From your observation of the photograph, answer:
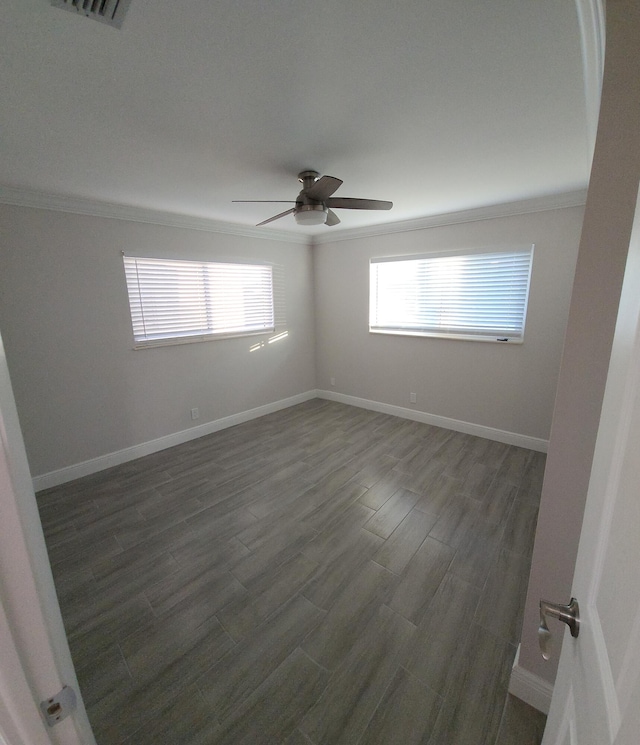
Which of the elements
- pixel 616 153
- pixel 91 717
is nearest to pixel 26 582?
pixel 91 717

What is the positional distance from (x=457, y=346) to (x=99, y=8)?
3602mm

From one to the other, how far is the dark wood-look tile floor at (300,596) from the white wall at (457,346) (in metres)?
0.66

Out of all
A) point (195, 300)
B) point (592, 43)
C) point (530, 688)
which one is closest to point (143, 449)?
point (195, 300)

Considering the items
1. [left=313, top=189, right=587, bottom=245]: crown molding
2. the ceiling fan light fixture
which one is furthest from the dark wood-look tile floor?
[left=313, top=189, right=587, bottom=245]: crown molding

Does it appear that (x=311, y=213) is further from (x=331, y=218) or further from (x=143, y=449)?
(x=143, y=449)

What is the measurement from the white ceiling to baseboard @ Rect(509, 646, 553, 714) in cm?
236

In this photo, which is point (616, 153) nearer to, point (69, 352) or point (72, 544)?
point (72, 544)

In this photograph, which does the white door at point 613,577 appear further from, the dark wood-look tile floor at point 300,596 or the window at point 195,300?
the window at point 195,300

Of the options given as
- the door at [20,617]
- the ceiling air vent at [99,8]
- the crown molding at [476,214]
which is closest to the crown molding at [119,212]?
the crown molding at [476,214]

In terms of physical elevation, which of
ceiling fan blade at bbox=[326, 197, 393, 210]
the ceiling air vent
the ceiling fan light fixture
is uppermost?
the ceiling air vent

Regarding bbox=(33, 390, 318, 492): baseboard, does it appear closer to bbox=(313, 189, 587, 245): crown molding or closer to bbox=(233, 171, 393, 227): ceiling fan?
bbox=(313, 189, 587, 245): crown molding

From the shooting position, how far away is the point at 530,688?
4.13ft

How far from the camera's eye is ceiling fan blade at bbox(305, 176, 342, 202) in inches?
71.6

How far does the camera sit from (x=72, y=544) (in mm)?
2158
